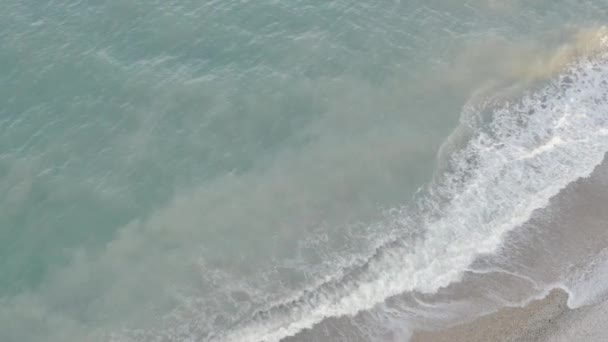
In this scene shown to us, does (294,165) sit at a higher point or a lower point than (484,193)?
higher

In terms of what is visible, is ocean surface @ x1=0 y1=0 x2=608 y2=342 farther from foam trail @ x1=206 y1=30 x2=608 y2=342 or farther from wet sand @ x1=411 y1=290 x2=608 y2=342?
wet sand @ x1=411 y1=290 x2=608 y2=342

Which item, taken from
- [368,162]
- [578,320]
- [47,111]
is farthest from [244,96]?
[578,320]

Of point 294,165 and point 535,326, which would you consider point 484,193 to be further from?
point 294,165

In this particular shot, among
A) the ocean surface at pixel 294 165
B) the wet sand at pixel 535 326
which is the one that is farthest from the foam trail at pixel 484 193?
the wet sand at pixel 535 326

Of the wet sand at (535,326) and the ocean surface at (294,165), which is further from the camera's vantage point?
the ocean surface at (294,165)

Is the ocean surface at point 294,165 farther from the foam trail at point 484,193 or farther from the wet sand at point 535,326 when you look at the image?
the wet sand at point 535,326

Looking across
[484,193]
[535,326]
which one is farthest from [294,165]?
[535,326]

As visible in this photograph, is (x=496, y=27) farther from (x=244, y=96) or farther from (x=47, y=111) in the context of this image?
(x=47, y=111)
